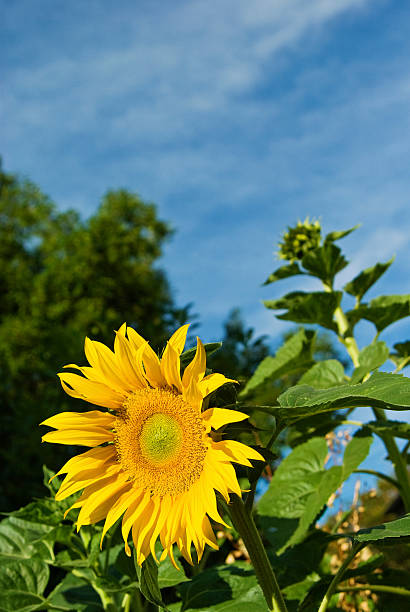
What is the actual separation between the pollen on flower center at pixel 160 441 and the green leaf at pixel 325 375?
0.55 metres

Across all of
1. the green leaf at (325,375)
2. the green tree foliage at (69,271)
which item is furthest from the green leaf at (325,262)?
the green tree foliage at (69,271)

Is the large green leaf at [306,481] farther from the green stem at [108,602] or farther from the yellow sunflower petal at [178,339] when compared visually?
the yellow sunflower petal at [178,339]

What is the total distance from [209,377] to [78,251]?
12761 mm

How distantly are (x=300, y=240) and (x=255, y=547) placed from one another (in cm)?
120

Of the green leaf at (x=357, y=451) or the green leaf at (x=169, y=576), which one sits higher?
the green leaf at (x=357, y=451)

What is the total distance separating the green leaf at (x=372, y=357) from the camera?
1.33m

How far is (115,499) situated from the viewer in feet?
3.20

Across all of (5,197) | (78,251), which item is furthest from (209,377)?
(5,197)

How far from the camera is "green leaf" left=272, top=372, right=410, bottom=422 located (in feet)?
2.48

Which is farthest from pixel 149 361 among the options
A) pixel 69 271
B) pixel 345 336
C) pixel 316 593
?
pixel 69 271

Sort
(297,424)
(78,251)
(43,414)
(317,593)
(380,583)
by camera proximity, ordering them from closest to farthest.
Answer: (317,593)
(380,583)
(297,424)
(43,414)
(78,251)

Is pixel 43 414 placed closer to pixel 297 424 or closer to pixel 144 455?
pixel 297 424

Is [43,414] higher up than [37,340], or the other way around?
[37,340]

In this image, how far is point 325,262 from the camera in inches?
70.5
